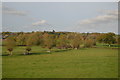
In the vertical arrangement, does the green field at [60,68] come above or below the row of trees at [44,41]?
below

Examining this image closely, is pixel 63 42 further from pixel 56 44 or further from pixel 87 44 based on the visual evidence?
pixel 87 44

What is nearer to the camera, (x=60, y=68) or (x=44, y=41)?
(x=60, y=68)

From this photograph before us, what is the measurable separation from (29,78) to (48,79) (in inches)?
83.9

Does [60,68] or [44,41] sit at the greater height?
[44,41]

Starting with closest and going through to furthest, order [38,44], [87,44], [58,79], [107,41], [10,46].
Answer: [58,79]
[10,46]
[38,44]
[87,44]
[107,41]

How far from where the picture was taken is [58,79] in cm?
1499

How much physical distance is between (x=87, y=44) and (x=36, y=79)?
63876 mm

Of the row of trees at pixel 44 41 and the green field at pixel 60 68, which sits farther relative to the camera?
the row of trees at pixel 44 41

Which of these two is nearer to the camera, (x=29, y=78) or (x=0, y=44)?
(x=29, y=78)

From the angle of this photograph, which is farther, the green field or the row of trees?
the row of trees

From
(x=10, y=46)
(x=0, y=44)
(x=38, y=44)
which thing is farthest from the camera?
(x=38, y=44)

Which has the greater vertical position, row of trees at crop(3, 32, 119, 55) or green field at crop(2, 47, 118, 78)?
row of trees at crop(3, 32, 119, 55)

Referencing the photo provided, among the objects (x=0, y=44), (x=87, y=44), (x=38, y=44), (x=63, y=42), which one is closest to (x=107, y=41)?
(x=87, y=44)

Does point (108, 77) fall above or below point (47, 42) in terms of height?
below
